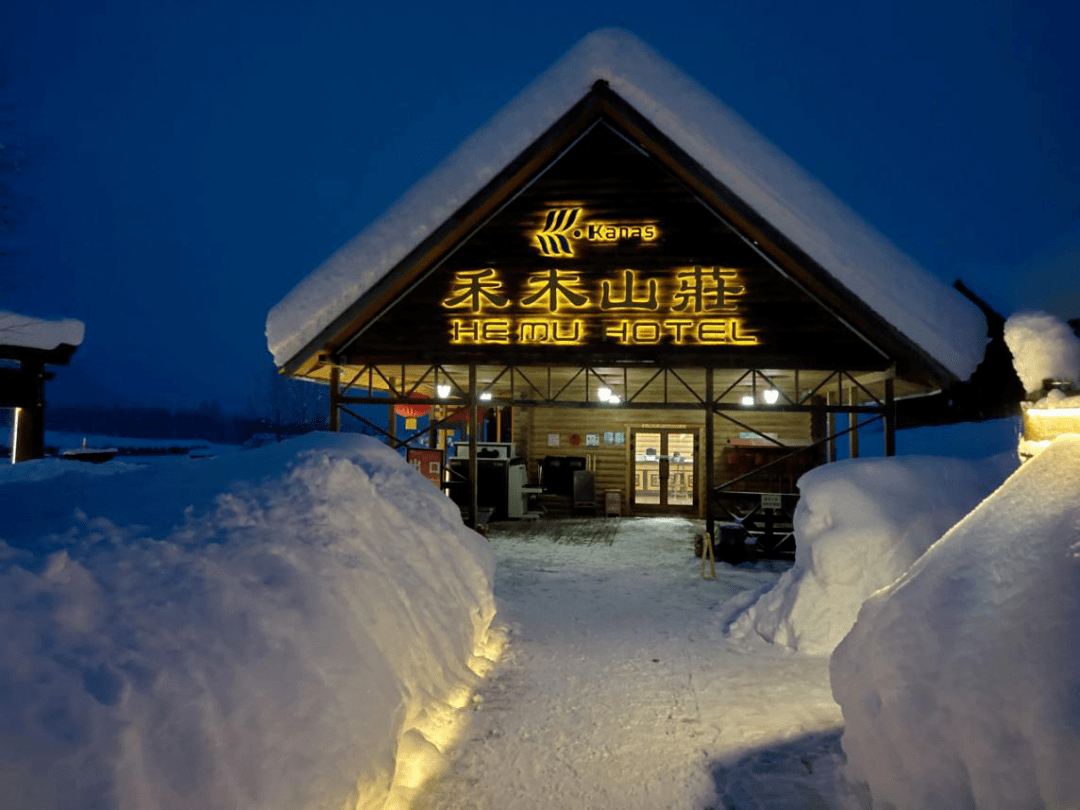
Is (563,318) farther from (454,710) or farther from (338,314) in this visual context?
(454,710)

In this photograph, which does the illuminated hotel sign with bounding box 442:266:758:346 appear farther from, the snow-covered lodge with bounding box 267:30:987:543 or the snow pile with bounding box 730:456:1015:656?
the snow pile with bounding box 730:456:1015:656

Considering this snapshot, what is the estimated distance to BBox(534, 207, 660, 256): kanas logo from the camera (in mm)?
12172

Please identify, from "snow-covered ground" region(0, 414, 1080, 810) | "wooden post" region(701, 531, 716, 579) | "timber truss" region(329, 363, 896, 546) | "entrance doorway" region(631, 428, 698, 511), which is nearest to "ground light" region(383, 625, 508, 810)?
"snow-covered ground" region(0, 414, 1080, 810)

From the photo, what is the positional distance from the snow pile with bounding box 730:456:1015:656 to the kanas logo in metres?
6.25

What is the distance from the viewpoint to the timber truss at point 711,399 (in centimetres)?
1215

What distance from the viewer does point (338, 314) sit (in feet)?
39.6

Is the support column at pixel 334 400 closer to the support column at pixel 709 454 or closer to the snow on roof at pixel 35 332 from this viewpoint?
the snow on roof at pixel 35 332

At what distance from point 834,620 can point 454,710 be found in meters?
4.74

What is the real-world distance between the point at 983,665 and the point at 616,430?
16.2 metres

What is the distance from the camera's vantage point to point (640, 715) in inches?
223

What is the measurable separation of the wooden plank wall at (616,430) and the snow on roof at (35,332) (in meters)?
12.0

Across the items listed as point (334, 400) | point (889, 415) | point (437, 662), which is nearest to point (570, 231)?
point (334, 400)

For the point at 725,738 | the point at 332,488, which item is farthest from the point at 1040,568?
the point at 332,488

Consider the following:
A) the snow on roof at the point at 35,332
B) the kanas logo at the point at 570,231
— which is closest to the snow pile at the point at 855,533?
the kanas logo at the point at 570,231
